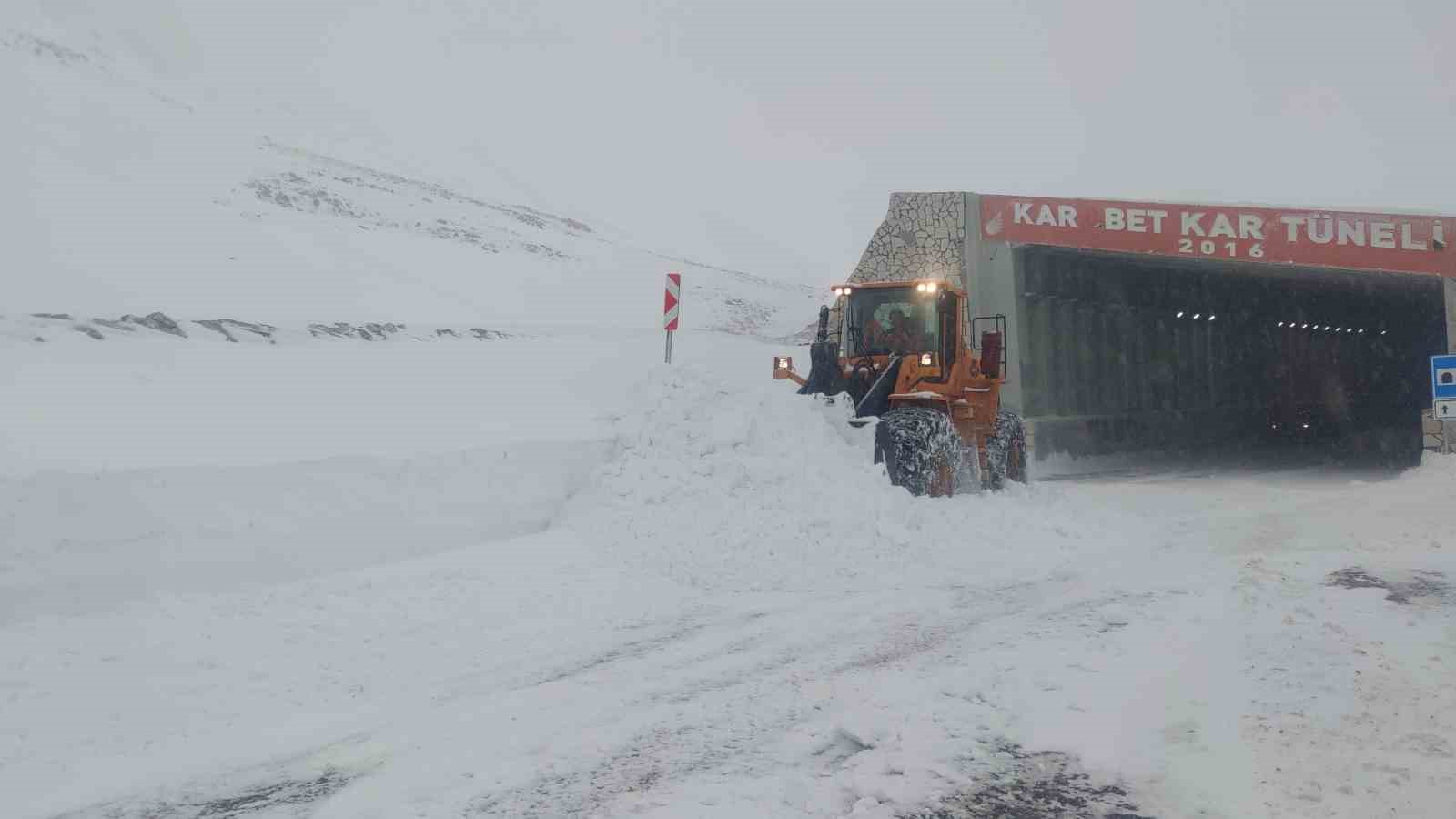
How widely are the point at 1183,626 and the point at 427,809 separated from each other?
4962mm

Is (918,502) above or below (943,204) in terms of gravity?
below

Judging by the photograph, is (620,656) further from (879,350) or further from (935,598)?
(879,350)

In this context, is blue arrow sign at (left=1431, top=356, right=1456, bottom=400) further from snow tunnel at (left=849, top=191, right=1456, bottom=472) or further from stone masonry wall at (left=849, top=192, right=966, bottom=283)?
stone masonry wall at (left=849, top=192, right=966, bottom=283)

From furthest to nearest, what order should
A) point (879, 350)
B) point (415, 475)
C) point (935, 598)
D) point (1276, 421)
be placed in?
1. point (1276, 421)
2. point (879, 350)
3. point (415, 475)
4. point (935, 598)

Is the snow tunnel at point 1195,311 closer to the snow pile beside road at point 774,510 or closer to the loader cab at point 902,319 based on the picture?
the loader cab at point 902,319

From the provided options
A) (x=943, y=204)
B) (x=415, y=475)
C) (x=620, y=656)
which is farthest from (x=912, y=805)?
(x=943, y=204)

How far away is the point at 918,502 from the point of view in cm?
1008

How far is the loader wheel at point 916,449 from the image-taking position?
10.8 meters

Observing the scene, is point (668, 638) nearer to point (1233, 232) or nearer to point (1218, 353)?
point (1233, 232)

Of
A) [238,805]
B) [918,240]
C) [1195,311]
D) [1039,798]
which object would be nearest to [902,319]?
[918,240]

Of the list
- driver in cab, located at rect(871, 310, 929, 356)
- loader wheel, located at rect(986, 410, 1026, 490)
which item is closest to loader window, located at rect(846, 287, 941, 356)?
driver in cab, located at rect(871, 310, 929, 356)

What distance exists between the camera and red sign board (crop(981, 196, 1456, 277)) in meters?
18.7

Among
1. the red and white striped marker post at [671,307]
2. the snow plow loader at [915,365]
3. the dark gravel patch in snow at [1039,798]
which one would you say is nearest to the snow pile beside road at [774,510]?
Answer: the snow plow loader at [915,365]

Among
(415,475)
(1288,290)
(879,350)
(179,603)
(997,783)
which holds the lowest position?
(997,783)
